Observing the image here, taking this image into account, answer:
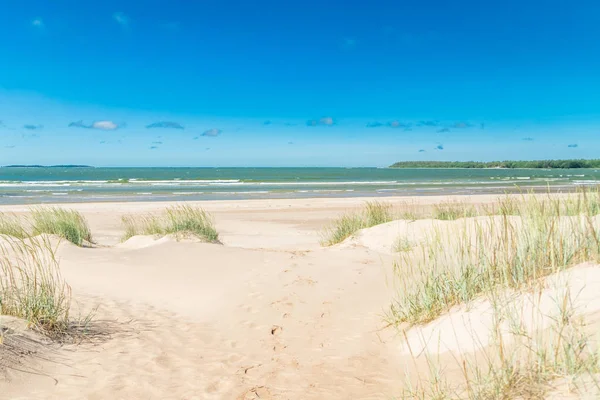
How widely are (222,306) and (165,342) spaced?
5.32 ft

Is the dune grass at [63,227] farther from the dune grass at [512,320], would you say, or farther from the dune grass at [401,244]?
the dune grass at [512,320]

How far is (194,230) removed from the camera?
1154cm

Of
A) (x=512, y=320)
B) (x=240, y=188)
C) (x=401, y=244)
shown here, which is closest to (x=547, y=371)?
(x=512, y=320)

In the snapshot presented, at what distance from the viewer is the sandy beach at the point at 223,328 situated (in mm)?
3807

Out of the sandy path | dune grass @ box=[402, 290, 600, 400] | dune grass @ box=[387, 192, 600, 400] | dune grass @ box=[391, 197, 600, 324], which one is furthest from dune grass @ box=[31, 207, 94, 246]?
dune grass @ box=[402, 290, 600, 400]

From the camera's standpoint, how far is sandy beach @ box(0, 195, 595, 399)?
3807mm

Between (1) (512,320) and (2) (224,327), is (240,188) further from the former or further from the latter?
(1) (512,320)

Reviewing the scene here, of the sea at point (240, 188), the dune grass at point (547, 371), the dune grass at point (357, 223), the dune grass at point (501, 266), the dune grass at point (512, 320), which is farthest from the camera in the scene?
the sea at point (240, 188)

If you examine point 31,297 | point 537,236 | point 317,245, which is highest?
point 537,236

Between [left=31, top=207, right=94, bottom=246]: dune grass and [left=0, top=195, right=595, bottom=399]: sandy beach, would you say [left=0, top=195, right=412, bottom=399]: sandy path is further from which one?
[left=31, top=207, right=94, bottom=246]: dune grass

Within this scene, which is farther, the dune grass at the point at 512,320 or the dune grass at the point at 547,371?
the dune grass at the point at 512,320

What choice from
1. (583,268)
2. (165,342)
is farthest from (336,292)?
(583,268)

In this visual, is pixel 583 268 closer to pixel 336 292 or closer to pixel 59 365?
pixel 336 292

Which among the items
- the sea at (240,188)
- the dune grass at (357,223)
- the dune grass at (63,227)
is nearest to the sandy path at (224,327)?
the dune grass at (63,227)
